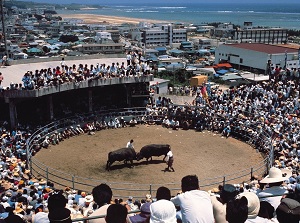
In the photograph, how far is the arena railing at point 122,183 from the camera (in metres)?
17.2

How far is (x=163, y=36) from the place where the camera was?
379 feet

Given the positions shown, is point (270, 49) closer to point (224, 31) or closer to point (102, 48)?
point (102, 48)

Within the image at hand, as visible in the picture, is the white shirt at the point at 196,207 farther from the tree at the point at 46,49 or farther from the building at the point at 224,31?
the building at the point at 224,31

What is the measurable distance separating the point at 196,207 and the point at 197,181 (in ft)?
2.46

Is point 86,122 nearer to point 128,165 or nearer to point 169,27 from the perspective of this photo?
point 128,165

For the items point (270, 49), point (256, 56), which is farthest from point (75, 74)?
point (270, 49)

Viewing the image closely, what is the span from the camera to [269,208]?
23.6 ft

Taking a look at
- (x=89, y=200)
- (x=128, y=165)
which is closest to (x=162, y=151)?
(x=128, y=165)

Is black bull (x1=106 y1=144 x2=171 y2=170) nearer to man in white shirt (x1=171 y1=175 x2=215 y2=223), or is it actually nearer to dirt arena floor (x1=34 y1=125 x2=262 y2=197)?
dirt arena floor (x1=34 y1=125 x2=262 y2=197)

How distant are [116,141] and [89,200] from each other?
10500 millimetres

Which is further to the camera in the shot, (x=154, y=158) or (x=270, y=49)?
(x=270, y=49)

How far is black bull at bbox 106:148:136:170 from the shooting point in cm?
1942

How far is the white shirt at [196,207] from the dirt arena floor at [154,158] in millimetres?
10547

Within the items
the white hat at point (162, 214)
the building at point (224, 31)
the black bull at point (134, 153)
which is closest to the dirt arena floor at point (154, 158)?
the black bull at point (134, 153)
